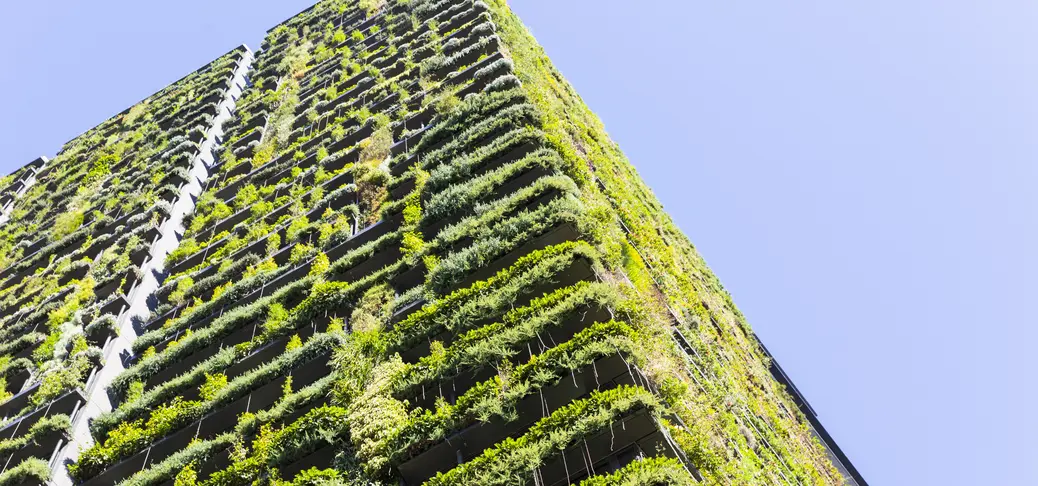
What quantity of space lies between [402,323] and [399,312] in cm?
68

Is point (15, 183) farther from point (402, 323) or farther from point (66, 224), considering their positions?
point (402, 323)

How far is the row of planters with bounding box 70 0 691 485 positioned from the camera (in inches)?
393

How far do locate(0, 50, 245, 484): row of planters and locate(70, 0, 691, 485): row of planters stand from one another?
96 centimetres

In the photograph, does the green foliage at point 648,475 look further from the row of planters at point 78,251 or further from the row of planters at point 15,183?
the row of planters at point 15,183

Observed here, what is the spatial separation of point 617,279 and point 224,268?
1070cm

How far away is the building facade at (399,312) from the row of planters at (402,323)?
0.04m

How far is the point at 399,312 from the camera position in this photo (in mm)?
13062

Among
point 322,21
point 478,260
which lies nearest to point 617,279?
point 478,260

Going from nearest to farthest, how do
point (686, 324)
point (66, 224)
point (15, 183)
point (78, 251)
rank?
point (686, 324), point (78, 251), point (66, 224), point (15, 183)

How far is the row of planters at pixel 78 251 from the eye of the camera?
606 inches

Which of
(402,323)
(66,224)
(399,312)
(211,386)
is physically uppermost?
(66,224)

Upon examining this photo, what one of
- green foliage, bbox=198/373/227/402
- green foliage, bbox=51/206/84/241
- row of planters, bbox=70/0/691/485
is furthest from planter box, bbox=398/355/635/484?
green foliage, bbox=51/206/84/241

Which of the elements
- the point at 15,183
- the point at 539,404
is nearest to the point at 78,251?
the point at 15,183

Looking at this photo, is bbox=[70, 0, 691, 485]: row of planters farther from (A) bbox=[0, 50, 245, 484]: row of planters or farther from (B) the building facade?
(A) bbox=[0, 50, 245, 484]: row of planters
